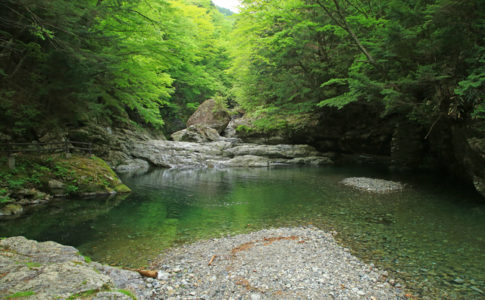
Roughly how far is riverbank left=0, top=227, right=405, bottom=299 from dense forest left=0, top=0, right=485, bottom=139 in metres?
5.57

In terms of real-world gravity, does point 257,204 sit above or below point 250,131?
below

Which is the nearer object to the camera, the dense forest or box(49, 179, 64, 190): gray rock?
the dense forest

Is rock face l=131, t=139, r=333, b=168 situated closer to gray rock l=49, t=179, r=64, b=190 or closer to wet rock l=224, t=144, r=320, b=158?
wet rock l=224, t=144, r=320, b=158

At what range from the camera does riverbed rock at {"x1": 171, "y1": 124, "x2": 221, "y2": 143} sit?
26.8 m

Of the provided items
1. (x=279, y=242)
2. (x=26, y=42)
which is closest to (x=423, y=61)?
(x=279, y=242)

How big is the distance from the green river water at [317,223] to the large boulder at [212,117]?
18292 millimetres

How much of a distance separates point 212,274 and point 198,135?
2306 cm

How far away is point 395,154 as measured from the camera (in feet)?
61.2

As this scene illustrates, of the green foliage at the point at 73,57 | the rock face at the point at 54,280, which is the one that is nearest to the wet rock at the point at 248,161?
the green foliage at the point at 73,57

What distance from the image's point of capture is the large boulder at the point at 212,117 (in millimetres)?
30000

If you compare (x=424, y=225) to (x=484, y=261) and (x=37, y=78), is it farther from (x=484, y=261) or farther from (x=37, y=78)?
(x=37, y=78)

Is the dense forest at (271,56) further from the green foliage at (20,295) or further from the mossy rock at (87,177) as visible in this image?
the green foliage at (20,295)

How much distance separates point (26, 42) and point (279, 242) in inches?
515

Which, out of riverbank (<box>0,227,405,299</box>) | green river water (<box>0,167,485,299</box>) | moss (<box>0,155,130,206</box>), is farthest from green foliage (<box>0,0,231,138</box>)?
riverbank (<box>0,227,405,299</box>)
